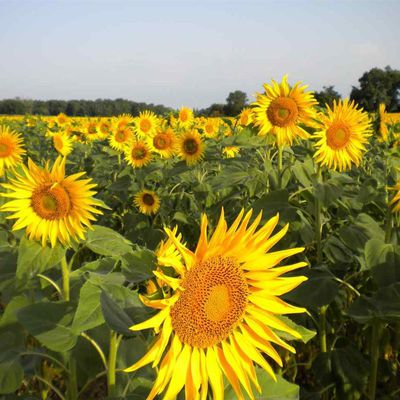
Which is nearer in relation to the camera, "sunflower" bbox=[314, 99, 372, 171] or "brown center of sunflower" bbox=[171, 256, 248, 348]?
"brown center of sunflower" bbox=[171, 256, 248, 348]

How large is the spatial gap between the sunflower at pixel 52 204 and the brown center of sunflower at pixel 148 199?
3230 millimetres

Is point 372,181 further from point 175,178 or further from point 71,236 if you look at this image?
point 175,178

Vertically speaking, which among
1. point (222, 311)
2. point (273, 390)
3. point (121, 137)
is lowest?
point (273, 390)

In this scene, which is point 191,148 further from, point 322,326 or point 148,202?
point 322,326

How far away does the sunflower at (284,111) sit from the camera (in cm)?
355

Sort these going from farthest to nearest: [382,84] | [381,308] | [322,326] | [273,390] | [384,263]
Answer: [382,84] → [322,326] → [384,263] → [381,308] → [273,390]

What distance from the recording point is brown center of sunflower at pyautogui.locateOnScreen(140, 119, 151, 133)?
6832 millimetres

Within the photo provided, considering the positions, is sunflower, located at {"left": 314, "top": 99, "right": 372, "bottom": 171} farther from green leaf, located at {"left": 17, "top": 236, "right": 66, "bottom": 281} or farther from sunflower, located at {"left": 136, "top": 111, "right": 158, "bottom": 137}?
sunflower, located at {"left": 136, "top": 111, "right": 158, "bottom": 137}

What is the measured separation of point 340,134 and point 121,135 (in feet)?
13.4

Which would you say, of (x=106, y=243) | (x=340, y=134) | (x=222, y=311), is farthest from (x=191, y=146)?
(x=222, y=311)

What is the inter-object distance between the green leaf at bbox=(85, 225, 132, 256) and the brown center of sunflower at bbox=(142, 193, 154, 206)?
126 inches

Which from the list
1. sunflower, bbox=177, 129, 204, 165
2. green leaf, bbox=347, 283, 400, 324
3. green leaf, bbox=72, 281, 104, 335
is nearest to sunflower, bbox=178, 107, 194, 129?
sunflower, bbox=177, 129, 204, 165

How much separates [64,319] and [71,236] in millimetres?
440

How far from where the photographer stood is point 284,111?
3.61 m
